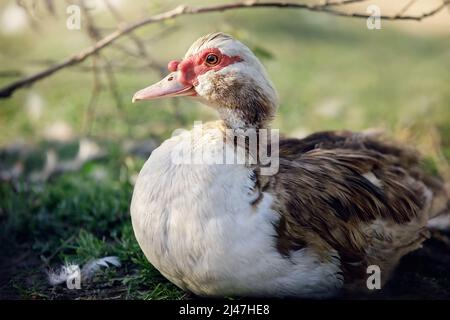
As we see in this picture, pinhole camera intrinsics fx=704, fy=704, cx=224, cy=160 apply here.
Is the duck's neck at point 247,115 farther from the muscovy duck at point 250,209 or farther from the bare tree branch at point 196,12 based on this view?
the bare tree branch at point 196,12

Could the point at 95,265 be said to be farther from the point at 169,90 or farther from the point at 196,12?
the point at 196,12

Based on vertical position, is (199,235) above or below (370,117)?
below

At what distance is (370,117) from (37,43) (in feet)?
15.2

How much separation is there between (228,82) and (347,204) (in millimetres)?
899

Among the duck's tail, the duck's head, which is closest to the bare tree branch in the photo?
the duck's head

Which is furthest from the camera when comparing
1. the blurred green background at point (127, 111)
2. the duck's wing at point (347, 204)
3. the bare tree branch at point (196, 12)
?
the blurred green background at point (127, 111)

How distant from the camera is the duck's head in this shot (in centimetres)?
370

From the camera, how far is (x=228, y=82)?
12.2 ft

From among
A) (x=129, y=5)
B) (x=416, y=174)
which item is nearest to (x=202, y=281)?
(x=416, y=174)

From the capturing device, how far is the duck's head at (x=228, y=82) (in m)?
3.70

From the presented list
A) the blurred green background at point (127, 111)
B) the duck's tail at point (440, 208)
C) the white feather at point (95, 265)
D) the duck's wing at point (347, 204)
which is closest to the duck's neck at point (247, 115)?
the duck's wing at point (347, 204)

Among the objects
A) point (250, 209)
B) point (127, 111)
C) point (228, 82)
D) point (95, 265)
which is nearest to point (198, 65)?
point (228, 82)
